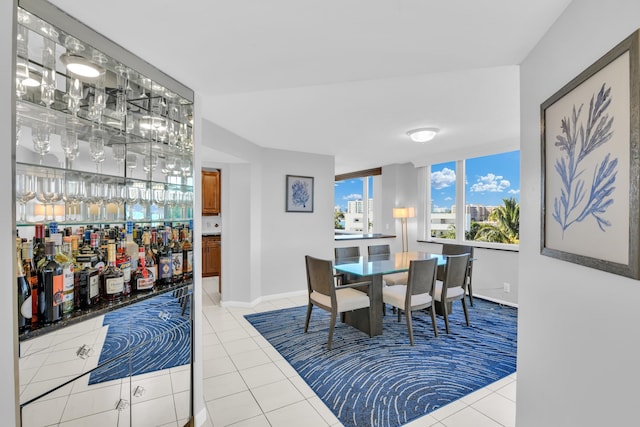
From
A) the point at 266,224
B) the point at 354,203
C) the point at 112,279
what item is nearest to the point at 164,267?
the point at 112,279

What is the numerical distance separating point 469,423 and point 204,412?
1740 mm

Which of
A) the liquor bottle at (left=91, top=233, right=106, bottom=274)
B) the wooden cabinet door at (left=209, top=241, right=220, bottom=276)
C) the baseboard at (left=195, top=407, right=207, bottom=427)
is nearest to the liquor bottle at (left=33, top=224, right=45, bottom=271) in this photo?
the liquor bottle at (left=91, top=233, right=106, bottom=274)

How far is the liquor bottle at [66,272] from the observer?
1.29 metres

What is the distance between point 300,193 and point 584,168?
4071mm

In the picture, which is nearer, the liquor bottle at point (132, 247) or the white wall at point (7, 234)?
the white wall at point (7, 234)

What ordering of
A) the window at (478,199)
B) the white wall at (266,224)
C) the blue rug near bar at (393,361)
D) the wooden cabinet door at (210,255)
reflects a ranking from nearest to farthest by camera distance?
the blue rug near bar at (393,361) → the white wall at (266,224) → the window at (478,199) → the wooden cabinet door at (210,255)

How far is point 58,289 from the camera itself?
1.26 meters

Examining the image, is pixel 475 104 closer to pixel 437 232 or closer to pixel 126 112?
pixel 126 112

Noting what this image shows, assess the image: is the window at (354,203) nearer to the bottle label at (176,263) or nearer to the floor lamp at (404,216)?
the floor lamp at (404,216)

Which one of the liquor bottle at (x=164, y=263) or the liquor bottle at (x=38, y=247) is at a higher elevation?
the liquor bottle at (x=38, y=247)

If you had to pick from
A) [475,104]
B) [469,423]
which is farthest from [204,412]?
[475,104]

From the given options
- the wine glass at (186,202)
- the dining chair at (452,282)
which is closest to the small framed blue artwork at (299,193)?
the dining chair at (452,282)

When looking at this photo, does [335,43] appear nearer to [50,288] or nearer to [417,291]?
[50,288]

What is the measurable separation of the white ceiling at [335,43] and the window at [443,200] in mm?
2793
